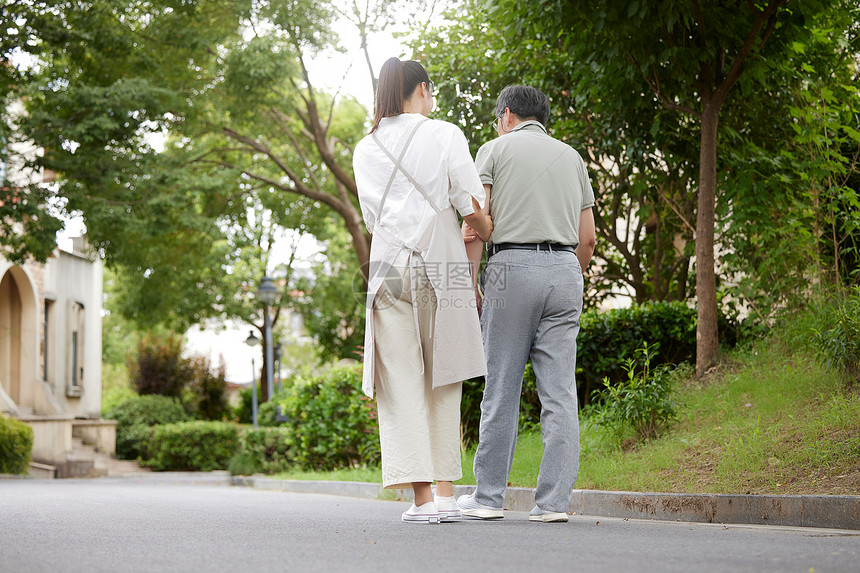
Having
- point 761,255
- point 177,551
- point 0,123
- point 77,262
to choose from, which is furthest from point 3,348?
point 177,551

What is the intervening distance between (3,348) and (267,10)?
1139 cm

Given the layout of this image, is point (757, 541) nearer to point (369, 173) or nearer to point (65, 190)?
point (369, 173)

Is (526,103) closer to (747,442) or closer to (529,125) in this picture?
(529,125)

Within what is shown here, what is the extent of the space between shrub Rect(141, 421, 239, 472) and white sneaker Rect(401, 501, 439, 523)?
761 inches

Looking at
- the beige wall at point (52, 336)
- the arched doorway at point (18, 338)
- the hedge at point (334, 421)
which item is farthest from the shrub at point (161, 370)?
Result: the hedge at point (334, 421)

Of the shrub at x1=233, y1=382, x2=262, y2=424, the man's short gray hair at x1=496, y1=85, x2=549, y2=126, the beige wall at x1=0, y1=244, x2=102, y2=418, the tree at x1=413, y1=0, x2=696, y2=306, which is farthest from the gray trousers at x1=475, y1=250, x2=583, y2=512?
the shrub at x1=233, y1=382, x2=262, y2=424

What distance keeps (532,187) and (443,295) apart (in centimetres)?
Result: 81

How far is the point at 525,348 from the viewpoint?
488 cm

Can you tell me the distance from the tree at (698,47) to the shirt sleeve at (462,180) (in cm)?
359

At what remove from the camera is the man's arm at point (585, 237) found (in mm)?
5246

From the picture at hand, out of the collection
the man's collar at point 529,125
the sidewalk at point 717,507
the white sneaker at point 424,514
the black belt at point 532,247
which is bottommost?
the sidewalk at point 717,507

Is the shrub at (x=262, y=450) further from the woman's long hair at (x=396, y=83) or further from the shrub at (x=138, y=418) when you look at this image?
the woman's long hair at (x=396, y=83)

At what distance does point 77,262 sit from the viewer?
26.0m

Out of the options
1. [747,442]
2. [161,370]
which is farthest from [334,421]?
[161,370]
